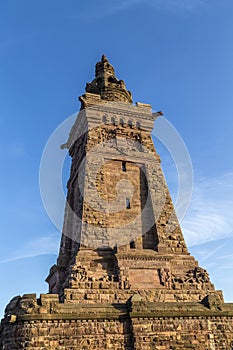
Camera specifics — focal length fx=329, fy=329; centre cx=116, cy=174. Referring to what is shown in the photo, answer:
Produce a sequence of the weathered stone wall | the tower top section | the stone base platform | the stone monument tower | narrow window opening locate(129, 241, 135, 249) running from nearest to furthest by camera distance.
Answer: the weathered stone wall, the stone base platform, the stone monument tower, narrow window opening locate(129, 241, 135, 249), the tower top section

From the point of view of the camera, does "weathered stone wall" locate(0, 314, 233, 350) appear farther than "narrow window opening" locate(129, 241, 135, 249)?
No

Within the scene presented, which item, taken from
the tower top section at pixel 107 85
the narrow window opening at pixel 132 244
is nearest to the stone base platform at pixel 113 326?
the narrow window opening at pixel 132 244

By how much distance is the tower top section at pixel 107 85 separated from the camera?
93.8 feet

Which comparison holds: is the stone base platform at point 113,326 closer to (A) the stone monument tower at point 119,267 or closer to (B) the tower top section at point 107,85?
(A) the stone monument tower at point 119,267

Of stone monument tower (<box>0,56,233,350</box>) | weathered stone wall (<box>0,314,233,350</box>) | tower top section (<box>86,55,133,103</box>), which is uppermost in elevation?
tower top section (<box>86,55,133,103</box>)

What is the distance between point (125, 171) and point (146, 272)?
772 cm

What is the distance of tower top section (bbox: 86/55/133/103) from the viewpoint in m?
28.6

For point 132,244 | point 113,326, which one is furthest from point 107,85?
point 113,326

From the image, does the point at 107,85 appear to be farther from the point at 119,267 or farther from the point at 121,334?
the point at 121,334

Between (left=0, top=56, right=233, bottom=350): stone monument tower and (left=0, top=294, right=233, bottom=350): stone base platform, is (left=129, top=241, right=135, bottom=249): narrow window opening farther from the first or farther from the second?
(left=0, top=294, right=233, bottom=350): stone base platform

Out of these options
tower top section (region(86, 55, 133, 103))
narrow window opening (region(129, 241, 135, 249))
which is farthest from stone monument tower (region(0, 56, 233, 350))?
tower top section (region(86, 55, 133, 103))

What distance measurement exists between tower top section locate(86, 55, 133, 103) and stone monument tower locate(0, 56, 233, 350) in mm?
301

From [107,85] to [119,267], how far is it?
17.4m

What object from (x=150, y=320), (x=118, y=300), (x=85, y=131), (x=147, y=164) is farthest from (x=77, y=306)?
(x=85, y=131)
